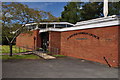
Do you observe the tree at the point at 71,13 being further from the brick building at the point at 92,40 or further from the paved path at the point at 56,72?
the paved path at the point at 56,72

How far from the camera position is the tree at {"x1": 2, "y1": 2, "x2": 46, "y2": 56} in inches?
631

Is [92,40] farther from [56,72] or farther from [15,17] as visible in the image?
[15,17]

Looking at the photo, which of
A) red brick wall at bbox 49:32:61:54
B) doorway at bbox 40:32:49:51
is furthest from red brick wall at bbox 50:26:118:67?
doorway at bbox 40:32:49:51

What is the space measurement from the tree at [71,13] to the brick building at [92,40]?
2467 centimetres

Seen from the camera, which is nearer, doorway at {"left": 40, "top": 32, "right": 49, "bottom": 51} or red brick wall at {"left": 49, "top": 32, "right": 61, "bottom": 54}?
red brick wall at {"left": 49, "top": 32, "right": 61, "bottom": 54}

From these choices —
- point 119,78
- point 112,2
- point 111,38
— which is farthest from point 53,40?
point 112,2

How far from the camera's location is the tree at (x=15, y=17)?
52.5 feet

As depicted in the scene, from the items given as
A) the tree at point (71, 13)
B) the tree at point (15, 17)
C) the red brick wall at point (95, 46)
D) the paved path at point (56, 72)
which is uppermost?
the tree at point (71, 13)

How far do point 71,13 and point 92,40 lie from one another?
31.8 m

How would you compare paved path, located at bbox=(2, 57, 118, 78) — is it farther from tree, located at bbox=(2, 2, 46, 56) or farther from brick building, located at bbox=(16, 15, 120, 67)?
tree, located at bbox=(2, 2, 46, 56)

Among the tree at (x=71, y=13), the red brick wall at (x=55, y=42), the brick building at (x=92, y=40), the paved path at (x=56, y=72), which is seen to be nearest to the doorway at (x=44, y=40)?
the red brick wall at (x=55, y=42)

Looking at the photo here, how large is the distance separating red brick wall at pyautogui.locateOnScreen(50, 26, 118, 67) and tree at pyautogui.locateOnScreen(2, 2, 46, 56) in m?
5.84

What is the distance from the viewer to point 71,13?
45094mm

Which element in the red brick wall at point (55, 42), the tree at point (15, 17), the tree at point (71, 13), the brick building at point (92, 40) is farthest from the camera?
the tree at point (71, 13)
